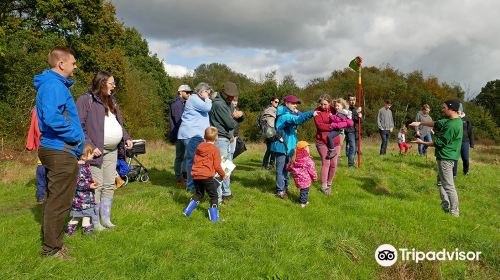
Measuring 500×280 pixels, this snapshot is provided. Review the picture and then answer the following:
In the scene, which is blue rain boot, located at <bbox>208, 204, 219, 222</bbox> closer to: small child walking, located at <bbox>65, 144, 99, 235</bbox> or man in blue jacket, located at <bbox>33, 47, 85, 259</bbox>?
small child walking, located at <bbox>65, 144, 99, 235</bbox>

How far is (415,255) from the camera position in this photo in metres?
5.77

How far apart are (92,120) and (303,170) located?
13.1ft

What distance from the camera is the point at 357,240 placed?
230 inches

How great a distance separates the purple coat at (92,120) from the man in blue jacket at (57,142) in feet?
2.16

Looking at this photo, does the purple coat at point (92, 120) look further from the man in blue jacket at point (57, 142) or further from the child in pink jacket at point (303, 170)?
the child in pink jacket at point (303, 170)

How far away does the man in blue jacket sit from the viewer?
13.4 ft

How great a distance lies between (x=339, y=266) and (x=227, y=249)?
1497mm

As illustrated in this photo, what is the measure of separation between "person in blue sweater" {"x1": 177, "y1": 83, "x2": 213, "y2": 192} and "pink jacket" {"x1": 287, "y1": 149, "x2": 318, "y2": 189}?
74.0 inches

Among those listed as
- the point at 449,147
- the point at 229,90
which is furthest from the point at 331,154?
the point at 229,90

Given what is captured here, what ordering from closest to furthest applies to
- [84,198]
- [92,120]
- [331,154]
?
[84,198], [92,120], [331,154]

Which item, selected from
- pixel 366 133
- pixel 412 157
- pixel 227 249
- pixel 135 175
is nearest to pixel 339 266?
pixel 227 249

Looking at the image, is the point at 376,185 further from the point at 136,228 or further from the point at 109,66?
the point at 109,66

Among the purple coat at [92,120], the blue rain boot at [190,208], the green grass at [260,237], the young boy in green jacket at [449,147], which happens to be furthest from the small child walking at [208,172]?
the young boy in green jacket at [449,147]

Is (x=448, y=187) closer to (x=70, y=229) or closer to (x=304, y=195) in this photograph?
(x=304, y=195)
